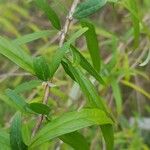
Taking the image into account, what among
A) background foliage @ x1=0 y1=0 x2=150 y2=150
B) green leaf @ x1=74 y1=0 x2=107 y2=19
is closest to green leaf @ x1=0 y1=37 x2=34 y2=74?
background foliage @ x1=0 y1=0 x2=150 y2=150

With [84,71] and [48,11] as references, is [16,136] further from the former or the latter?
[84,71]

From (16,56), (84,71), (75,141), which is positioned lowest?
(84,71)

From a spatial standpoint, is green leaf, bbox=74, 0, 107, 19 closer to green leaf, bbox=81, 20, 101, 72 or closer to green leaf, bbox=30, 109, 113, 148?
green leaf, bbox=81, 20, 101, 72

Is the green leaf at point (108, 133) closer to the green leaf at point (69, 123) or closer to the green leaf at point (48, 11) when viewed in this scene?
the green leaf at point (69, 123)

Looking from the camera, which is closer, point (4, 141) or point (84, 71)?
point (4, 141)

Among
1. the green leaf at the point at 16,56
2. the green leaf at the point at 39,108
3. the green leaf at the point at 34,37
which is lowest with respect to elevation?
the green leaf at the point at 39,108

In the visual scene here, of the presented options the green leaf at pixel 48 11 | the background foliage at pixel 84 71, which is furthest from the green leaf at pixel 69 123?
the green leaf at pixel 48 11

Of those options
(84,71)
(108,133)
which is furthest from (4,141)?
(84,71)

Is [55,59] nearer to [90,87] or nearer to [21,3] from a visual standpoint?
[90,87]
